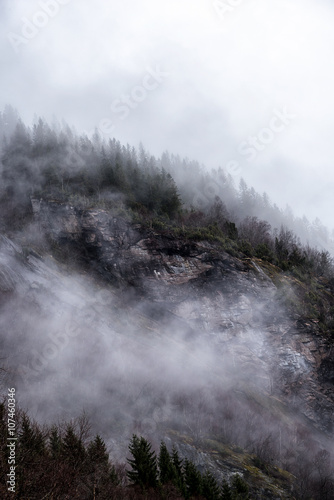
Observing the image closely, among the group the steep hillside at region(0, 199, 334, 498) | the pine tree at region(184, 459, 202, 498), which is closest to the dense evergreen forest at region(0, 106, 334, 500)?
the pine tree at region(184, 459, 202, 498)

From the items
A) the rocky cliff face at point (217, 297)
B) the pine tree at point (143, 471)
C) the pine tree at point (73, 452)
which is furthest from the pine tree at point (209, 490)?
the rocky cliff face at point (217, 297)

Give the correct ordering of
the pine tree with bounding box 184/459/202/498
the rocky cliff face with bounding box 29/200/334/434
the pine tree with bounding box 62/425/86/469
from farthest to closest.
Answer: the rocky cliff face with bounding box 29/200/334/434, the pine tree with bounding box 184/459/202/498, the pine tree with bounding box 62/425/86/469

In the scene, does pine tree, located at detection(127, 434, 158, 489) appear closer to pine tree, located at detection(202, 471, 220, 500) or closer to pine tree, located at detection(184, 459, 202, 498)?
pine tree, located at detection(184, 459, 202, 498)

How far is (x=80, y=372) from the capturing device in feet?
127

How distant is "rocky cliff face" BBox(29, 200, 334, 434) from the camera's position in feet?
145

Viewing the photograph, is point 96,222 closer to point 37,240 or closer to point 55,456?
point 37,240

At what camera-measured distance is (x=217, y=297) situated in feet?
157

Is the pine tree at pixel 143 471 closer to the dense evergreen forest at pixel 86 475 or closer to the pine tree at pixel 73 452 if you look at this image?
the dense evergreen forest at pixel 86 475

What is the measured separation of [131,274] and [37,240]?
1379 cm

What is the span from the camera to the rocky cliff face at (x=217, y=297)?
4406 centimetres

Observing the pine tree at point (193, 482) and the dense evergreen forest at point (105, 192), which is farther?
the dense evergreen forest at point (105, 192)

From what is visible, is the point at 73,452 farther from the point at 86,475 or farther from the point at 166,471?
the point at 166,471

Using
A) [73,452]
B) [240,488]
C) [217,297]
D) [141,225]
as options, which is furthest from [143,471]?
[141,225]

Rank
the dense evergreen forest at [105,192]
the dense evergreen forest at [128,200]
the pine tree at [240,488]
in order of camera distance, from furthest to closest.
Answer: the dense evergreen forest at [105,192] → the dense evergreen forest at [128,200] → the pine tree at [240,488]
